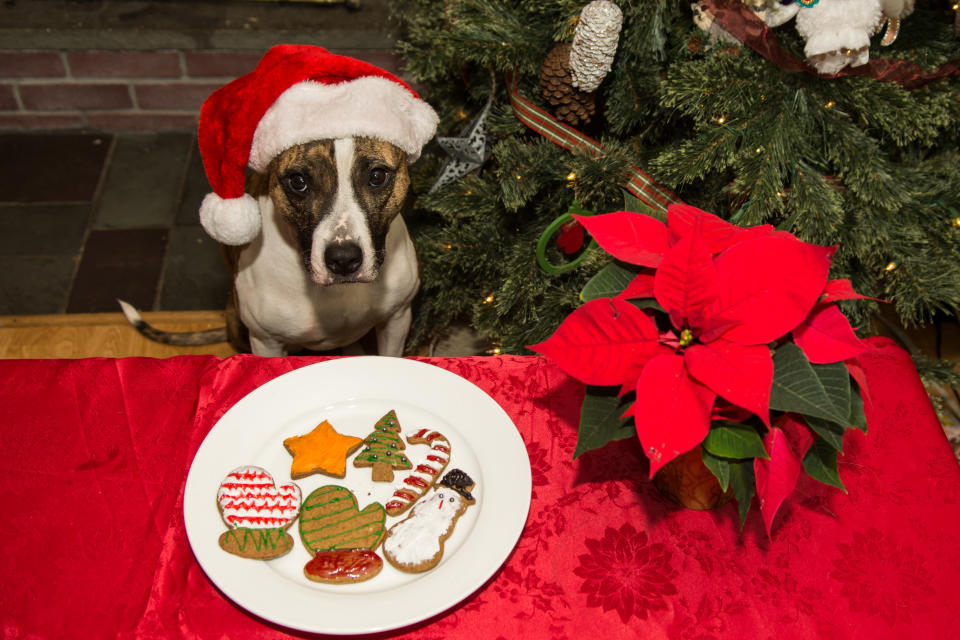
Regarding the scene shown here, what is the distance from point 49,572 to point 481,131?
1169 mm

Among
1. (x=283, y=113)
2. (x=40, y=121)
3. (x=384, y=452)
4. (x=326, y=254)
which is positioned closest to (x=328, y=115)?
(x=283, y=113)

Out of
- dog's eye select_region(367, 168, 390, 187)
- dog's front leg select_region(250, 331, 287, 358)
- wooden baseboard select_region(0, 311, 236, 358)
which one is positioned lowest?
wooden baseboard select_region(0, 311, 236, 358)

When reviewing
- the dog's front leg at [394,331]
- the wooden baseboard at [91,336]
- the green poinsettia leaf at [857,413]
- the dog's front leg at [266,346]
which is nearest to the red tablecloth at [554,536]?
the green poinsettia leaf at [857,413]

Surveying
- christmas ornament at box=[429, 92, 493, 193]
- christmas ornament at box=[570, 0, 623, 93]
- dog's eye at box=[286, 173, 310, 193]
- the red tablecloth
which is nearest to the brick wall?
christmas ornament at box=[429, 92, 493, 193]

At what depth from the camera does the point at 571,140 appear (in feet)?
4.82

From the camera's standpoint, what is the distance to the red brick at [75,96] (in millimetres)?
2648

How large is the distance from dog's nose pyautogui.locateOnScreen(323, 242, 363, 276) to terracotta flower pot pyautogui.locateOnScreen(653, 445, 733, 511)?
622mm

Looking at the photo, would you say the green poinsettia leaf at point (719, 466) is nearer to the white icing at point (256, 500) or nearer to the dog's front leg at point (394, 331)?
the white icing at point (256, 500)

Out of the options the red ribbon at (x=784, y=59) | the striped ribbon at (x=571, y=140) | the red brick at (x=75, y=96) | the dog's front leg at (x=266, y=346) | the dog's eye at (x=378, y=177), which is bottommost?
the red brick at (x=75, y=96)

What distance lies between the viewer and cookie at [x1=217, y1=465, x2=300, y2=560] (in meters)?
0.85

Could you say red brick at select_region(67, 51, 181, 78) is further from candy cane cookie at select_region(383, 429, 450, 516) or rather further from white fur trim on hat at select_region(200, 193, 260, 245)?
candy cane cookie at select_region(383, 429, 450, 516)

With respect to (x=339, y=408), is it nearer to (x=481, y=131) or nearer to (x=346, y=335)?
(x=346, y=335)

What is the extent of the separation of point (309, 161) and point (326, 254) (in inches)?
6.4

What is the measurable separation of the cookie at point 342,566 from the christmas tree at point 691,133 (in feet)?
1.67
